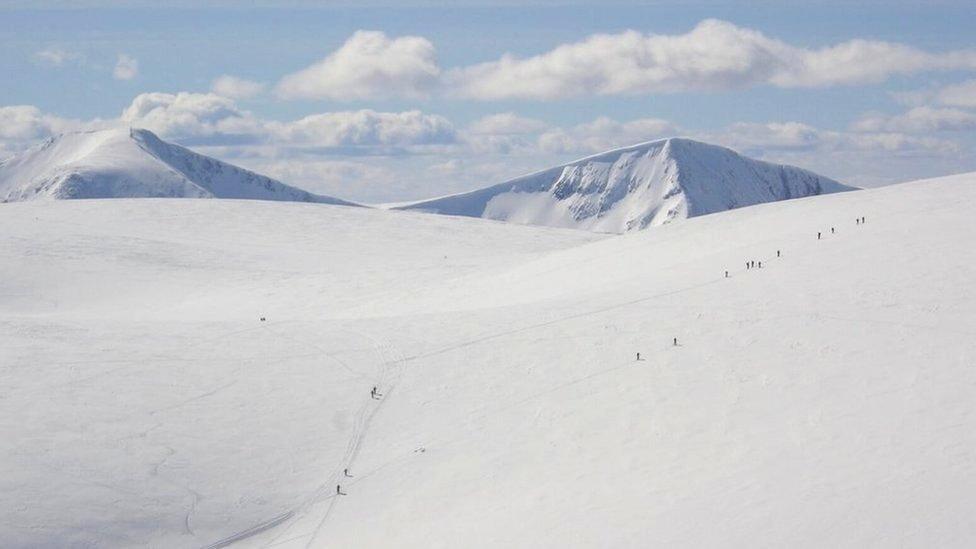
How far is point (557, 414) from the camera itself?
41438mm

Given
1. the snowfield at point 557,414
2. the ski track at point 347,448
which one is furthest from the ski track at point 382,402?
the snowfield at point 557,414

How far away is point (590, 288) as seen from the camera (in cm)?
6234

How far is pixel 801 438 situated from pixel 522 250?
238 feet

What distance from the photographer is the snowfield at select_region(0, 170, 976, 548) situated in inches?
1278

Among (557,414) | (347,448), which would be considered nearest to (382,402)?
(347,448)

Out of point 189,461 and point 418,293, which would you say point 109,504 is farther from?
point 418,293

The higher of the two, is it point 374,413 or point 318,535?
point 374,413

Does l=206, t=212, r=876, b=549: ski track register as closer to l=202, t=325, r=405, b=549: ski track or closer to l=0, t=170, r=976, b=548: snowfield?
l=202, t=325, r=405, b=549: ski track

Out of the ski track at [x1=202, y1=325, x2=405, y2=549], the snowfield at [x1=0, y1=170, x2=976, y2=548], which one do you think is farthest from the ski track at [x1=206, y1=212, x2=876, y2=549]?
the snowfield at [x1=0, y1=170, x2=976, y2=548]

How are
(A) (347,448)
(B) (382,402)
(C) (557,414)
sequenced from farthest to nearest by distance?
(B) (382,402) → (C) (557,414) → (A) (347,448)

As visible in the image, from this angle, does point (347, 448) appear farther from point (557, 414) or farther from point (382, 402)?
point (557, 414)

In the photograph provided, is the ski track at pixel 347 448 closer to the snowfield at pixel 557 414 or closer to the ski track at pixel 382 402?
the ski track at pixel 382 402

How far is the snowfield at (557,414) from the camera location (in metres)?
32.5

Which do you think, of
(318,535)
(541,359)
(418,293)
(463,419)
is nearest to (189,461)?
(318,535)
